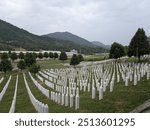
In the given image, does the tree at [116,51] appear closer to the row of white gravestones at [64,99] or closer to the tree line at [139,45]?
the tree line at [139,45]

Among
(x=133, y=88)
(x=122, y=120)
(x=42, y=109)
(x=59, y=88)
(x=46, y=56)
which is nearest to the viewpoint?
(x=122, y=120)

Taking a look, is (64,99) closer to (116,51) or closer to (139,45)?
(139,45)

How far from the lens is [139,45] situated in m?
50.7

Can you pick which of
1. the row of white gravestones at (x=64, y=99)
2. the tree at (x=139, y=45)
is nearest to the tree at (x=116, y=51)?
the tree at (x=139, y=45)

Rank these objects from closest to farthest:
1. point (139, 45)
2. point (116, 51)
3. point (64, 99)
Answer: point (64, 99) → point (139, 45) → point (116, 51)

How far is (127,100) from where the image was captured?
1512cm

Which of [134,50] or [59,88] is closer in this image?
[59,88]

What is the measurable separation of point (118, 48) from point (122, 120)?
4956 cm

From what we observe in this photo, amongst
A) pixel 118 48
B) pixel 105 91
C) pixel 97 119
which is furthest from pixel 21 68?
pixel 97 119

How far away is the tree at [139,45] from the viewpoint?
1983 inches

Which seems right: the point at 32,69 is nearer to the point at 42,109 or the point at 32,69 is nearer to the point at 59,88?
the point at 59,88

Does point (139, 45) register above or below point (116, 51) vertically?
above

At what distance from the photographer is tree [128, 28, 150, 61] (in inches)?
1983

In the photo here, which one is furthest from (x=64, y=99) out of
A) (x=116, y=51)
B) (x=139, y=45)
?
(x=116, y=51)
